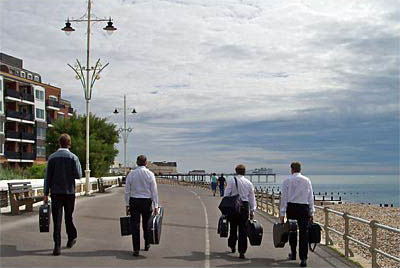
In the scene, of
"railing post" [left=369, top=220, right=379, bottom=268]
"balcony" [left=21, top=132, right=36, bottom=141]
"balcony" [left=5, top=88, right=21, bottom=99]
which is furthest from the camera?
"balcony" [left=21, top=132, right=36, bottom=141]

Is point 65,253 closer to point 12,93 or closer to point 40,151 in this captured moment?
point 12,93

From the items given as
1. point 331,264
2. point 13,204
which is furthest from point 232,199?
point 13,204

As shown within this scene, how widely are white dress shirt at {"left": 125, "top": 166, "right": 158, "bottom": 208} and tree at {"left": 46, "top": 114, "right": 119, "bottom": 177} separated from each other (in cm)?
4027

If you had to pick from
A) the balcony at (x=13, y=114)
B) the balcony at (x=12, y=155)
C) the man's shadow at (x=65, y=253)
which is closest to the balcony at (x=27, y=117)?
the balcony at (x=13, y=114)

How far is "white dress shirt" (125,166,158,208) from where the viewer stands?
10594mm

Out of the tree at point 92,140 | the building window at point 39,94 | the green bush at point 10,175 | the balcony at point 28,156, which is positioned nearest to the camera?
the green bush at point 10,175

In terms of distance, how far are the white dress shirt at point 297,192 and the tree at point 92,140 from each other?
135 feet

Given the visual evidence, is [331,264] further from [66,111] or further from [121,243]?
[66,111]

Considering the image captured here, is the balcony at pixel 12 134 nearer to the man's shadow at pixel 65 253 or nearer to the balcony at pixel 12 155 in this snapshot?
the balcony at pixel 12 155

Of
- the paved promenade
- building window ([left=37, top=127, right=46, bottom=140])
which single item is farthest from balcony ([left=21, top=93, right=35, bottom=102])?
the paved promenade

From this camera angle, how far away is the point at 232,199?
35.5 feet

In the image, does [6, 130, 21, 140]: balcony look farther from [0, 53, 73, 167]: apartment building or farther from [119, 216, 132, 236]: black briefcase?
[119, 216, 132, 236]: black briefcase

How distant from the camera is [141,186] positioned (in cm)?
1059

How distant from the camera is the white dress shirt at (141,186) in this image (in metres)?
10.6
